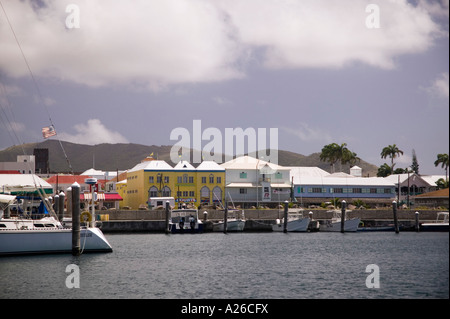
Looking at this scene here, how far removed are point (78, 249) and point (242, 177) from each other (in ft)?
266

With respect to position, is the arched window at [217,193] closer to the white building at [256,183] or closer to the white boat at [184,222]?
the white building at [256,183]

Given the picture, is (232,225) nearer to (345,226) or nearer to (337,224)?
(337,224)

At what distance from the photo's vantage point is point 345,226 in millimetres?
89250

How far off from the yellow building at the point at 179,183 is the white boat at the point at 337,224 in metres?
27.4

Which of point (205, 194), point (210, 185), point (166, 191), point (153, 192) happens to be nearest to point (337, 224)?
point (210, 185)

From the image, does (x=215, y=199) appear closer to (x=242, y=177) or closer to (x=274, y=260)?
(x=242, y=177)

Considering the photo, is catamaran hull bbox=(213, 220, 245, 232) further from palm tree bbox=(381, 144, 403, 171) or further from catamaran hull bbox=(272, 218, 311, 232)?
palm tree bbox=(381, 144, 403, 171)

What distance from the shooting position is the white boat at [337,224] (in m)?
88.8

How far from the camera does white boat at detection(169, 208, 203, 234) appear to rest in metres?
84.3

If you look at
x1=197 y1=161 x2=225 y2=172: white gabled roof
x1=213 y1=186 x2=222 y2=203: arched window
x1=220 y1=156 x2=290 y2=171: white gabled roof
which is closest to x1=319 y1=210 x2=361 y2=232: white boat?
x1=213 y1=186 x2=222 y2=203: arched window

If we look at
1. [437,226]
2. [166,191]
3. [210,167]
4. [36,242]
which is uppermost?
[210,167]

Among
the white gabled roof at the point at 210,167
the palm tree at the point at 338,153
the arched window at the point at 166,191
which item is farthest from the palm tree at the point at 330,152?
the arched window at the point at 166,191

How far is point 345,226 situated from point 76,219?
52.6m

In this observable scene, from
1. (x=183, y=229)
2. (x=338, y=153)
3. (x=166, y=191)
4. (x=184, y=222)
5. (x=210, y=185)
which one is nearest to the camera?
(x=183, y=229)
